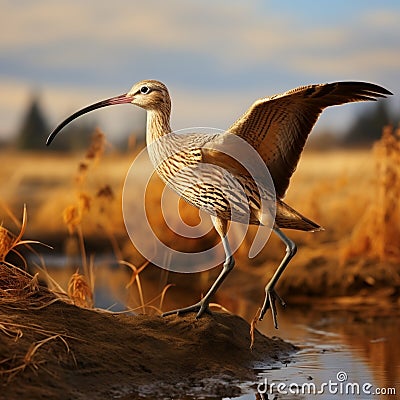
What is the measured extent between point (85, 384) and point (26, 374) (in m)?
0.41

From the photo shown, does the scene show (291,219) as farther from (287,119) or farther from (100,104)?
(100,104)

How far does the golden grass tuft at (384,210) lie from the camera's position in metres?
12.0

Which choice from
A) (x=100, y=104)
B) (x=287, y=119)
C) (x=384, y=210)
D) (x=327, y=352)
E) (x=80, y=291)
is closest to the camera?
(x=287, y=119)

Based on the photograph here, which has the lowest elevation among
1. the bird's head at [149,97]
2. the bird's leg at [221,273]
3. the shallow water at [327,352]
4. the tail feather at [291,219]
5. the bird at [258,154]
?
the shallow water at [327,352]

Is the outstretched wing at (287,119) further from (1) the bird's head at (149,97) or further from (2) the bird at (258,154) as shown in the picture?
(1) the bird's head at (149,97)

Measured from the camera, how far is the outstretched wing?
6.94m

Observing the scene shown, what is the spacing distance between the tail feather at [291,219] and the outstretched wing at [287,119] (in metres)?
0.17

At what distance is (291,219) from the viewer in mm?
7418

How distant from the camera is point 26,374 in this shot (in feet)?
19.6

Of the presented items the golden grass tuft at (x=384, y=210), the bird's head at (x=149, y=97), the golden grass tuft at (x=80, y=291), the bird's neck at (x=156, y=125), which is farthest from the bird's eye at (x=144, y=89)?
the golden grass tuft at (x=384, y=210)

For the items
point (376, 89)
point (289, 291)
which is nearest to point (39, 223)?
point (289, 291)

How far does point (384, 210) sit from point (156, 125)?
5.18 meters

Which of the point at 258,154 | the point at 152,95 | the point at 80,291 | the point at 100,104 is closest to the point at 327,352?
the point at 258,154

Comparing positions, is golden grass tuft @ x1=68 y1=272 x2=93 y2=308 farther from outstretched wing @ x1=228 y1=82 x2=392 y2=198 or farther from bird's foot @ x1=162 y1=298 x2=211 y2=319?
outstretched wing @ x1=228 y1=82 x2=392 y2=198
